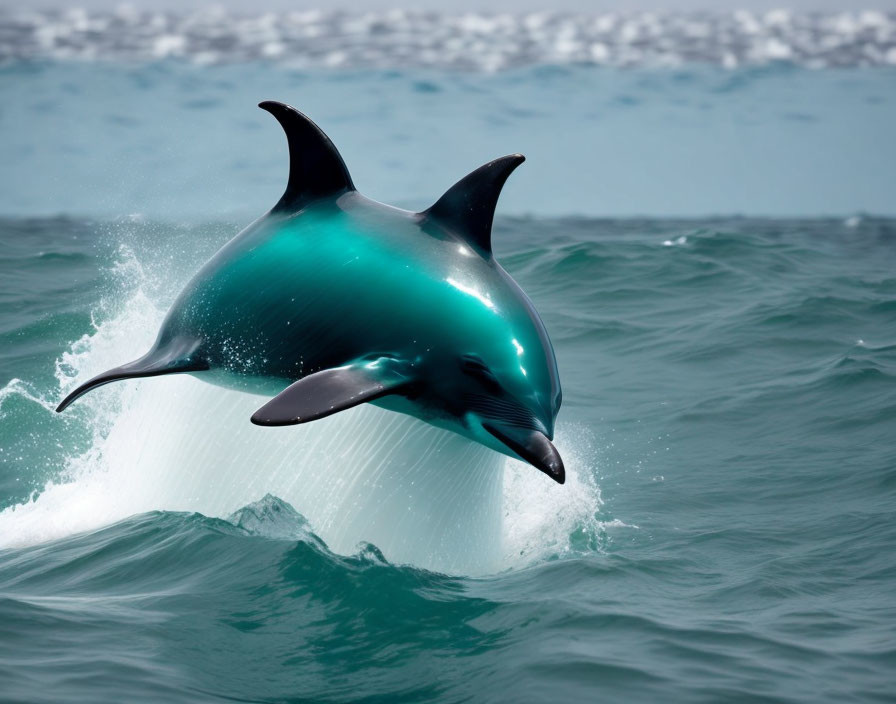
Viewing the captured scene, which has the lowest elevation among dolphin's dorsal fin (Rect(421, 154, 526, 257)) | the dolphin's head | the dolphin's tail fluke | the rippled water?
the rippled water

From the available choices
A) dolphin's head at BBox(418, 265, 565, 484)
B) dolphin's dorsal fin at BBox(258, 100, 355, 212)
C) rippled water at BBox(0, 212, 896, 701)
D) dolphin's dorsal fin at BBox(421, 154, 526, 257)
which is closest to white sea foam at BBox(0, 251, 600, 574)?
rippled water at BBox(0, 212, 896, 701)

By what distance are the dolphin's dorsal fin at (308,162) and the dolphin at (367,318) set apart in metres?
0.01

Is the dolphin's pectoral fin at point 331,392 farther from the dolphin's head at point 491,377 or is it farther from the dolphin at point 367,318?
the dolphin's head at point 491,377

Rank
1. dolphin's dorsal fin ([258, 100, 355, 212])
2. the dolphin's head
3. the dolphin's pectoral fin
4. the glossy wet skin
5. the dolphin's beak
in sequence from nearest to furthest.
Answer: the dolphin's pectoral fin, the dolphin's beak, the dolphin's head, the glossy wet skin, dolphin's dorsal fin ([258, 100, 355, 212])

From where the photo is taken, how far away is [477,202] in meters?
8.59

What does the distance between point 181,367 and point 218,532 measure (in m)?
1.48

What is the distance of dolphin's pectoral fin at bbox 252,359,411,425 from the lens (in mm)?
7078

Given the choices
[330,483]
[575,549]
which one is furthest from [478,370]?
[575,549]

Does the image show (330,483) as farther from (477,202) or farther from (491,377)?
(477,202)

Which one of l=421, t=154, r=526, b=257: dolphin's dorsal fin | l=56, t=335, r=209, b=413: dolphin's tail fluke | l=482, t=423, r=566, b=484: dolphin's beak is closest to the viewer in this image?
l=482, t=423, r=566, b=484: dolphin's beak

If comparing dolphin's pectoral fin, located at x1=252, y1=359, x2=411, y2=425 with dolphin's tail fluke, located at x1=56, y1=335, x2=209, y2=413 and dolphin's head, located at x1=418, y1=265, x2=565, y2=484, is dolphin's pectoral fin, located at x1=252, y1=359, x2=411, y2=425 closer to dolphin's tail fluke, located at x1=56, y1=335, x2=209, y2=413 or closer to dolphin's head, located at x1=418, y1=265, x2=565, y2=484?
dolphin's head, located at x1=418, y1=265, x2=565, y2=484

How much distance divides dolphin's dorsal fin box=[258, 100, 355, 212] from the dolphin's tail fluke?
131 cm

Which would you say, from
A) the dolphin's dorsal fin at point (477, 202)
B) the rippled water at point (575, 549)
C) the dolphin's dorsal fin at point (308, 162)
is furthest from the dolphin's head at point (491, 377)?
the dolphin's dorsal fin at point (308, 162)

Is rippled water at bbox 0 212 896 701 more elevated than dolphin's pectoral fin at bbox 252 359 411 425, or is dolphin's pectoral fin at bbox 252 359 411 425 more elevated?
dolphin's pectoral fin at bbox 252 359 411 425
